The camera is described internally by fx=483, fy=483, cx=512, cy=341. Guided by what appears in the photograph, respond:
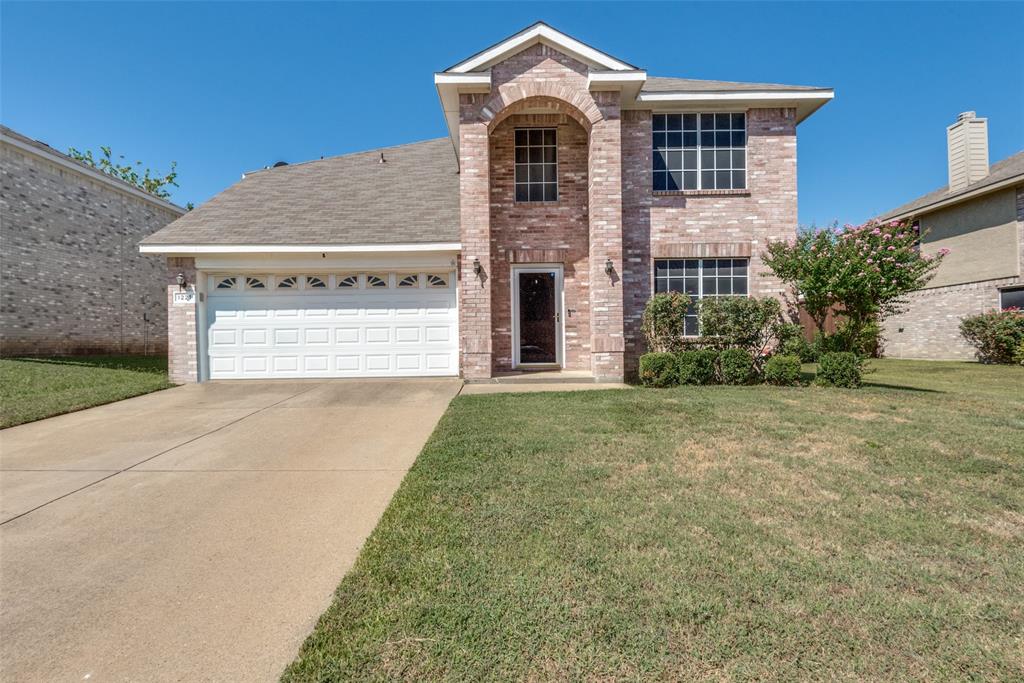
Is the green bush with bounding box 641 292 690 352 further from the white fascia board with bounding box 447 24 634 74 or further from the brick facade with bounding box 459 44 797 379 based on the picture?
the white fascia board with bounding box 447 24 634 74

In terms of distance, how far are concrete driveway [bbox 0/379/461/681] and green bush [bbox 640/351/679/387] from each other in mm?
4461

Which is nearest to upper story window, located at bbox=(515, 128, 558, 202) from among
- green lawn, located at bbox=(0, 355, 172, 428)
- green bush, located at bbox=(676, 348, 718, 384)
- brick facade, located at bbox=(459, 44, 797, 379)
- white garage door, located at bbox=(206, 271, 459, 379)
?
brick facade, located at bbox=(459, 44, 797, 379)

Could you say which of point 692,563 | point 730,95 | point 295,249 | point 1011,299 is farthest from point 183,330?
point 1011,299

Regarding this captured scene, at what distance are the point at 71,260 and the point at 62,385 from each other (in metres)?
7.96

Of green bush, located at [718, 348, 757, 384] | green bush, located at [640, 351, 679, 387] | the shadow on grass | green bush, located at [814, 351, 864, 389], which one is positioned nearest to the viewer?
green bush, located at [814, 351, 864, 389]

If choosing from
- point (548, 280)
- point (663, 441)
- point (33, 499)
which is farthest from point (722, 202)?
point (33, 499)

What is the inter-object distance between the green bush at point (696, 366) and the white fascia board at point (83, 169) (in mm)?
18126

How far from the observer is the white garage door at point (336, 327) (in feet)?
35.3

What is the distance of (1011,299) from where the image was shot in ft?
48.7

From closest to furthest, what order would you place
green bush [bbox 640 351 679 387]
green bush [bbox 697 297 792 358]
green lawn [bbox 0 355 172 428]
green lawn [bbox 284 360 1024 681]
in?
green lawn [bbox 284 360 1024 681]
green lawn [bbox 0 355 172 428]
green bush [bbox 640 351 679 387]
green bush [bbox 697 297 792 358]

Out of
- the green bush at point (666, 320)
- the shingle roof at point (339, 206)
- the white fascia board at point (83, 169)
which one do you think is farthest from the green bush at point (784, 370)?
the white fascia board at point (83, 169)

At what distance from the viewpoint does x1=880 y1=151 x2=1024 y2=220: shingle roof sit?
15.0 meters

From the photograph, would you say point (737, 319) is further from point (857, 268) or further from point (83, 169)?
point (83, 169)

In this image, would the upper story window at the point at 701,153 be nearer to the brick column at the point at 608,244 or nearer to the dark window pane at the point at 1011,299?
the brick column at the point at 608,244
